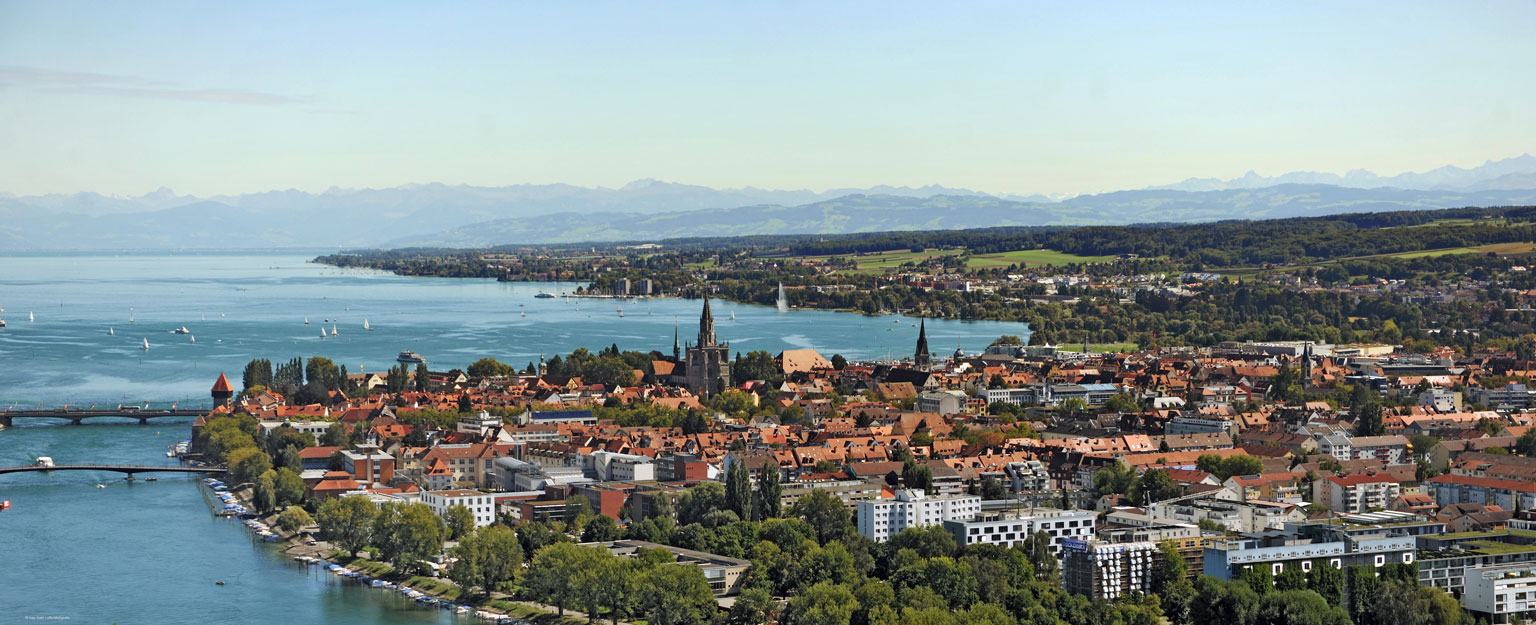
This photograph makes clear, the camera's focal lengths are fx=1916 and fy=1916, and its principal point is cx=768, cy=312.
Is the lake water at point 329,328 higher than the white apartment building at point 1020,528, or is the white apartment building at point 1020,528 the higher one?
the white apartment building at point 1020,528

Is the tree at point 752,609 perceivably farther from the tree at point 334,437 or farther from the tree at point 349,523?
the tree at point 334,437

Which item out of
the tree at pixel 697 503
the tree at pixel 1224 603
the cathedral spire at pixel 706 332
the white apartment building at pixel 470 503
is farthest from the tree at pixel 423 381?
the tree at pixel 1224 603

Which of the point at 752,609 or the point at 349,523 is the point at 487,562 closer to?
the point at 349,523

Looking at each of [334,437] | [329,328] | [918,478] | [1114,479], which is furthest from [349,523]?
[329,328]

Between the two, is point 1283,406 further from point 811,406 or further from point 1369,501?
point 1369,501

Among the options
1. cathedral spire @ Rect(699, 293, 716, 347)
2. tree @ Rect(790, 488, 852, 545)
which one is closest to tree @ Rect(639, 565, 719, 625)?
tree @ Rect(790, 488, 852, 545)

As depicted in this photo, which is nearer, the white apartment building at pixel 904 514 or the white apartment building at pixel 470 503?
the white apartment building at pixel 904 514
